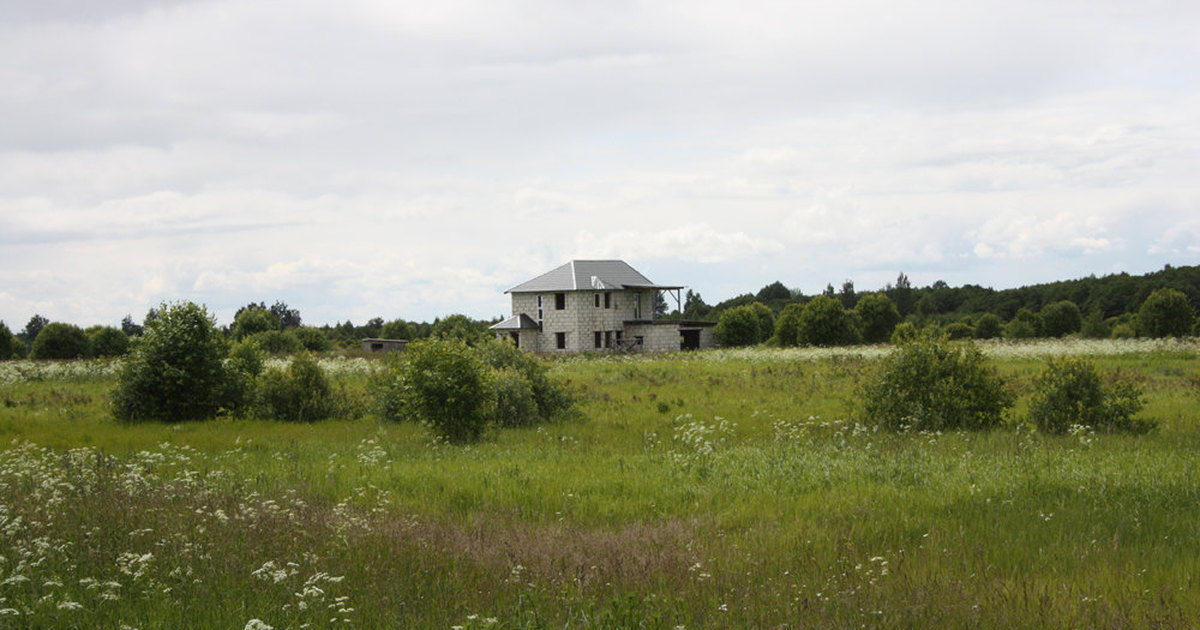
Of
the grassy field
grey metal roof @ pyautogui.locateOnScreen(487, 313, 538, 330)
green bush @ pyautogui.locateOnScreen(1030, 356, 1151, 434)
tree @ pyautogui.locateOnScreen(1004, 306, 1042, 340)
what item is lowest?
the grassy field

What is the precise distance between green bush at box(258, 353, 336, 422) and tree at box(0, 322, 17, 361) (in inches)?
2328

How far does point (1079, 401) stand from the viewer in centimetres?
1702

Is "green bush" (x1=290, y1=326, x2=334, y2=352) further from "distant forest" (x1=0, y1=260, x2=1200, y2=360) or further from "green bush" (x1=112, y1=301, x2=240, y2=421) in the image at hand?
"green bush" (x1=112, y1=301, x2=240, y2=421)

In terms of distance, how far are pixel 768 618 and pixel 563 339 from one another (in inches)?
2501

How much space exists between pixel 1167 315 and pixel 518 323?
4649 centimetres

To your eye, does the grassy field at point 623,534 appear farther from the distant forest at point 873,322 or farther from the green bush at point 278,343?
the green bush at point 278,343

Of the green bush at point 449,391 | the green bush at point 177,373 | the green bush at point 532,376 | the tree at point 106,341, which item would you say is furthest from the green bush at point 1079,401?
the tree at point 106,341

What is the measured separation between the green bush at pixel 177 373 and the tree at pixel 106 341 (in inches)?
1986

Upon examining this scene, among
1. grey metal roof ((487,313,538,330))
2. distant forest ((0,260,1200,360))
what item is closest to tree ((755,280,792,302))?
distant forest ((0,260,1200,360))

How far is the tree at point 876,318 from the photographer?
7725 cm

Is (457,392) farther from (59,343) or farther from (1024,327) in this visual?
(1024,327)

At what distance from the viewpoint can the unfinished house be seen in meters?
67.9

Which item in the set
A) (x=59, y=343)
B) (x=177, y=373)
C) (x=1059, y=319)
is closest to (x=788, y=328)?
(x=1059, y=319)

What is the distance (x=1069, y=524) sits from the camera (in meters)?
8.80
